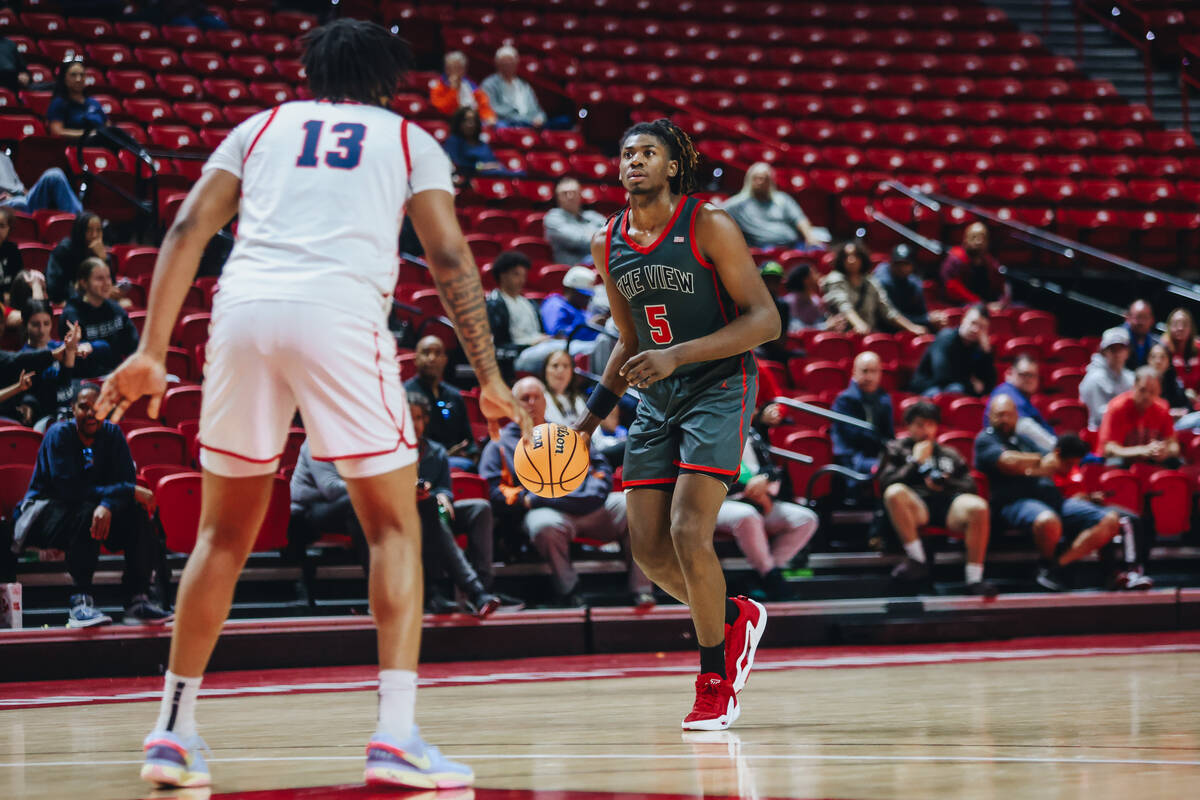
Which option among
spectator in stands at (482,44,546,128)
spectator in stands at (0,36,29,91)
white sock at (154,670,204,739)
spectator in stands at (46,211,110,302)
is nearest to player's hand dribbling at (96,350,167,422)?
white sock at (154,670,204,739)

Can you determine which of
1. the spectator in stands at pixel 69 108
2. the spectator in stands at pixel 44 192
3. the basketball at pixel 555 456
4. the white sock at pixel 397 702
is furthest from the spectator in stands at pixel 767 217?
the white sock at pixel 397 702

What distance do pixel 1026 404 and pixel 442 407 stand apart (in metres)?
4.15

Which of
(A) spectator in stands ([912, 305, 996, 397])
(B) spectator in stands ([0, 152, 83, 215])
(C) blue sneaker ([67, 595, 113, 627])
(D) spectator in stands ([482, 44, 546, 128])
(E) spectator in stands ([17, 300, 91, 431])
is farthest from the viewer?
(D) spectator in stands ([482, 44, 546, 128])

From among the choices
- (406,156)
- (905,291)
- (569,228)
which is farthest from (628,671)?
(905,291)

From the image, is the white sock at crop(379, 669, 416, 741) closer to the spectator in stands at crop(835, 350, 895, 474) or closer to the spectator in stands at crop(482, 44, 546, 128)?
the spectator in stands at crop(835, 350, 895, 474)

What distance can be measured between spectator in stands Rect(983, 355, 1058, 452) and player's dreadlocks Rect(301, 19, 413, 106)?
23.0 feet

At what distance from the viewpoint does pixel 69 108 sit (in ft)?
37.0

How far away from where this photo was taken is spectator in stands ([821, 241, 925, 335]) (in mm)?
11898

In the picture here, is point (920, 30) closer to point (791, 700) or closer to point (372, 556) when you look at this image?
point (791, 700)

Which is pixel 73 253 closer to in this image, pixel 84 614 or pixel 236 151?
pixel 84 614

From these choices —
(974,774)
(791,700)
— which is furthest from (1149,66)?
(974,774)

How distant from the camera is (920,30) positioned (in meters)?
20.1

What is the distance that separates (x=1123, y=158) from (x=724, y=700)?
48.2 feet

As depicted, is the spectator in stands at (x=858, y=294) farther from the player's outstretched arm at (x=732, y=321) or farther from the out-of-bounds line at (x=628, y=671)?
the player's outstretched arm at (x=732, y=321)
